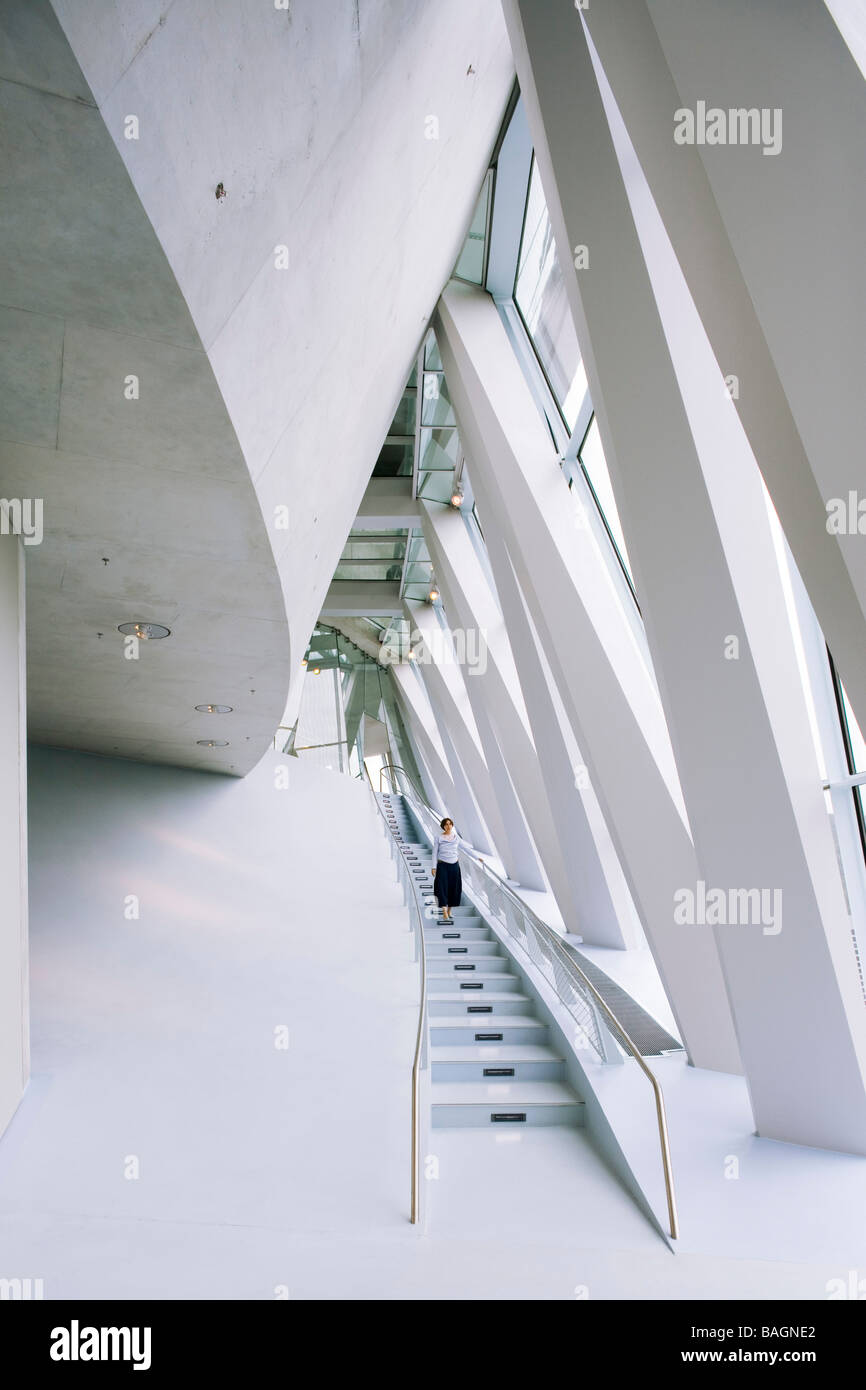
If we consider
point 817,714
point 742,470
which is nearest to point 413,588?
point 817,714

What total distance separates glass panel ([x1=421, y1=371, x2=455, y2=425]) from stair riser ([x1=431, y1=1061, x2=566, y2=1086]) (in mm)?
14102

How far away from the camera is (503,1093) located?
934 cm

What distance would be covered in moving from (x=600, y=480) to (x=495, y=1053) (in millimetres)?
8871

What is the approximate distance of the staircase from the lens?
8.98m

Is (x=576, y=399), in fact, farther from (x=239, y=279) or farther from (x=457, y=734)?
(x=457, y=734)

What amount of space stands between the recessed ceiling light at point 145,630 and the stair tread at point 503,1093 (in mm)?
5975

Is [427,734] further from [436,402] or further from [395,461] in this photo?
[436,402]

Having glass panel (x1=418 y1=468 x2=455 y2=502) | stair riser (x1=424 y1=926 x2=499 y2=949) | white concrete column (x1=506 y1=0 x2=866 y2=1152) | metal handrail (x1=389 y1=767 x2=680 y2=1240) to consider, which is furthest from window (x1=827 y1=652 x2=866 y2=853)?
glass panel (x1=418 y1=468 x2=455 y2=502)

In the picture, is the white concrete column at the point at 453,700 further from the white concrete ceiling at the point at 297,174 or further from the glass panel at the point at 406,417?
the white concrete ceiling at the point at 297,174

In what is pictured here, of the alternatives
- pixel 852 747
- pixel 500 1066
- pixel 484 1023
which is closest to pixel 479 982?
pixel 484 1023

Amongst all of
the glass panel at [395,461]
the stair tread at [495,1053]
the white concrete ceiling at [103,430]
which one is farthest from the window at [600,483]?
the glass panel at [395,461]

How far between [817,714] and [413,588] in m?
24.4

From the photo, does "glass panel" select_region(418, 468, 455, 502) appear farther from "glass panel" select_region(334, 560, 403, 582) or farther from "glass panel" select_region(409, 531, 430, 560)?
"glass panel" select_region(334, 560, 403, 582)

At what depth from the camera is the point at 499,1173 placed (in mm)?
7777
